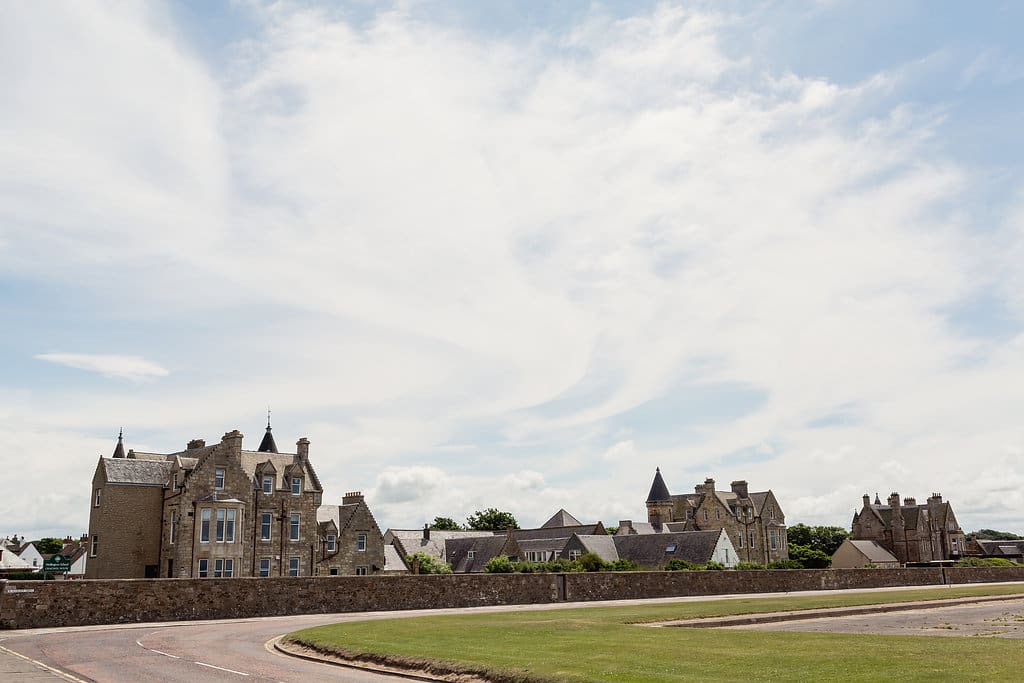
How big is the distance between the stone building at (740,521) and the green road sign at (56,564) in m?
82.6

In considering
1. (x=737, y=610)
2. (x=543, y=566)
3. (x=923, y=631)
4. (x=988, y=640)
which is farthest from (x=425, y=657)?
(x=543, y=566)

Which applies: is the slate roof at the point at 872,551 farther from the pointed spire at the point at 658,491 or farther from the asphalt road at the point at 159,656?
the asphalt road at the point at 159,656

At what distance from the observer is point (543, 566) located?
8394 centimetres

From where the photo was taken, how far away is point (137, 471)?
59.2 meters

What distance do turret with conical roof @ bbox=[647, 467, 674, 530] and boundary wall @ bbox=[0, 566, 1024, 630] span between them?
6712 cm

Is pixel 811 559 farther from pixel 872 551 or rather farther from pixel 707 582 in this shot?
pixel 707 582

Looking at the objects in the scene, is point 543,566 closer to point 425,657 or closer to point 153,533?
point 153,533

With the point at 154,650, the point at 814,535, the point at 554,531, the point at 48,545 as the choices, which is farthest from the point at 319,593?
the point at 48,545

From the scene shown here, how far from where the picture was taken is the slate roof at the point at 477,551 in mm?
101375

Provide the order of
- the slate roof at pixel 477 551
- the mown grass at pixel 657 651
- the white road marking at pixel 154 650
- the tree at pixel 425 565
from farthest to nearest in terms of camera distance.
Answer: the slate roof at pixel 477 551
the tree at pixel 425 565
the white road marking at pixel 154 650
the mown grass at pixel 657 651

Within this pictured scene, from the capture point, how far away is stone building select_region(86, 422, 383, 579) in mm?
57156

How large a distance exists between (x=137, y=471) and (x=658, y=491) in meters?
81.4

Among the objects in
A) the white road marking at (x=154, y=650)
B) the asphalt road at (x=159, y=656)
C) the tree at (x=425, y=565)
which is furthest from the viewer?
the tree at (x=425, y=565)

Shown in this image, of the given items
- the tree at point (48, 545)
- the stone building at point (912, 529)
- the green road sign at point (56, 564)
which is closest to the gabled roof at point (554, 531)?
the stone building at point (912, 529)
